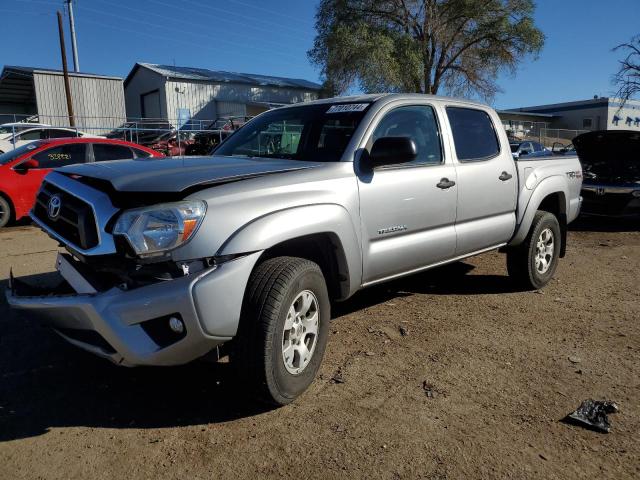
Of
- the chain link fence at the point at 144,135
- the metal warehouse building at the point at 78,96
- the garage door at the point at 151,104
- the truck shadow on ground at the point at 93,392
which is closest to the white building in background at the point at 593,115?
the garage door at the point at 151,104

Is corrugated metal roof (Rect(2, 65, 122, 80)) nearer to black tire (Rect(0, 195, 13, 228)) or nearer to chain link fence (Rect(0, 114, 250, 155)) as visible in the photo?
chain link fence (Rect(0, 114, 250, 155))

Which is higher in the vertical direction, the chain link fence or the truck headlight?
the chain link fence

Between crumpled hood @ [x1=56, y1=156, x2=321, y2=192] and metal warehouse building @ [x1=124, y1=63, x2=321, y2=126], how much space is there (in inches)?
1180

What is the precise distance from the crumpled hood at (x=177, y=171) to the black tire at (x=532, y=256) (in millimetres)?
2804

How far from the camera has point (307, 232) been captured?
3062mm

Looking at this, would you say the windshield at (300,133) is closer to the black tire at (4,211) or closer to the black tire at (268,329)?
the black tire at (268,329)

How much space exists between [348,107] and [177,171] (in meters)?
1.55

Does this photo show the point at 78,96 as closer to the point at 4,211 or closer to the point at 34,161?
the point at 34,161

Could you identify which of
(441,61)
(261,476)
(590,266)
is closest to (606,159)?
(590,266)

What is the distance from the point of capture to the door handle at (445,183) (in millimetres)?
4109

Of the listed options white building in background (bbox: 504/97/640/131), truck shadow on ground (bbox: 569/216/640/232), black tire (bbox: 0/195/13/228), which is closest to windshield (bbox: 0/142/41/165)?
black tire (bbox: 0/195/13/228)

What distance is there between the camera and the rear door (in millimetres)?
4414

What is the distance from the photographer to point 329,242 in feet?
11.0

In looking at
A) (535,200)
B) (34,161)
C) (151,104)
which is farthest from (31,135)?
(151,104)
